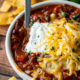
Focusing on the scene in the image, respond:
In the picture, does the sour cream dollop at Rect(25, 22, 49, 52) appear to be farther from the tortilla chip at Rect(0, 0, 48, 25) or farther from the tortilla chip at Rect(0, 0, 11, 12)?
the tortilla chip at Rect(0, 0, 11, 12)

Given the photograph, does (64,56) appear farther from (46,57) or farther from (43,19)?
(43,19)

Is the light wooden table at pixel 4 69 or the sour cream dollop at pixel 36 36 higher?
the sour cream dollop at pixel 36 36

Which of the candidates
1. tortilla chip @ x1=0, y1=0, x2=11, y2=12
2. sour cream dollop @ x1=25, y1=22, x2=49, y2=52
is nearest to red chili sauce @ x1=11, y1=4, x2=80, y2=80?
sour cream dollop @ x1=25, y1=22, x2=49, y2=52

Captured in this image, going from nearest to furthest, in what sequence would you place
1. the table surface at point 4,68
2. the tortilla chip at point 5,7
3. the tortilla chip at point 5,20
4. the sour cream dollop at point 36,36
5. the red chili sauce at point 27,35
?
the red chili sauce at point 27,35 < the sour cream dollop at point 36,36 < the table surface at point 4,68 < the tortilla chip at point 5,20 < the tortilla chip at point 5,7

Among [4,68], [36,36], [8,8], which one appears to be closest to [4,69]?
[4,68]

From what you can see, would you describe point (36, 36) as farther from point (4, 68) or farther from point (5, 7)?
point (5, 7)

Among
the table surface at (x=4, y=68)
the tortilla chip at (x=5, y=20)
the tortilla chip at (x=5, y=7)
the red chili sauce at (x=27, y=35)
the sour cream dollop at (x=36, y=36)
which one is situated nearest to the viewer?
the red chili sauce at (x=27, y=35)

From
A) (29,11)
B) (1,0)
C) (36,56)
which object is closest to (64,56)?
(36,56)

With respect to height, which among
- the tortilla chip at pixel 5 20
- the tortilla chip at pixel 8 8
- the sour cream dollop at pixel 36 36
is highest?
the tortilla chip at pixel 8 8

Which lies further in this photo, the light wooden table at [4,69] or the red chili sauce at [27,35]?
the light wooden table at [4,69]

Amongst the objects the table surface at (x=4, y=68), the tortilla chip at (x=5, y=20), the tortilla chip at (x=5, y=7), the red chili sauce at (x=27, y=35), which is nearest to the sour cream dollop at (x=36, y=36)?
the red chili sauce at (x=27, y=35)

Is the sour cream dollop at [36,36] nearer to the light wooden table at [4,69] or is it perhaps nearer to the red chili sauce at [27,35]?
the red chili sauce at [27,35]
